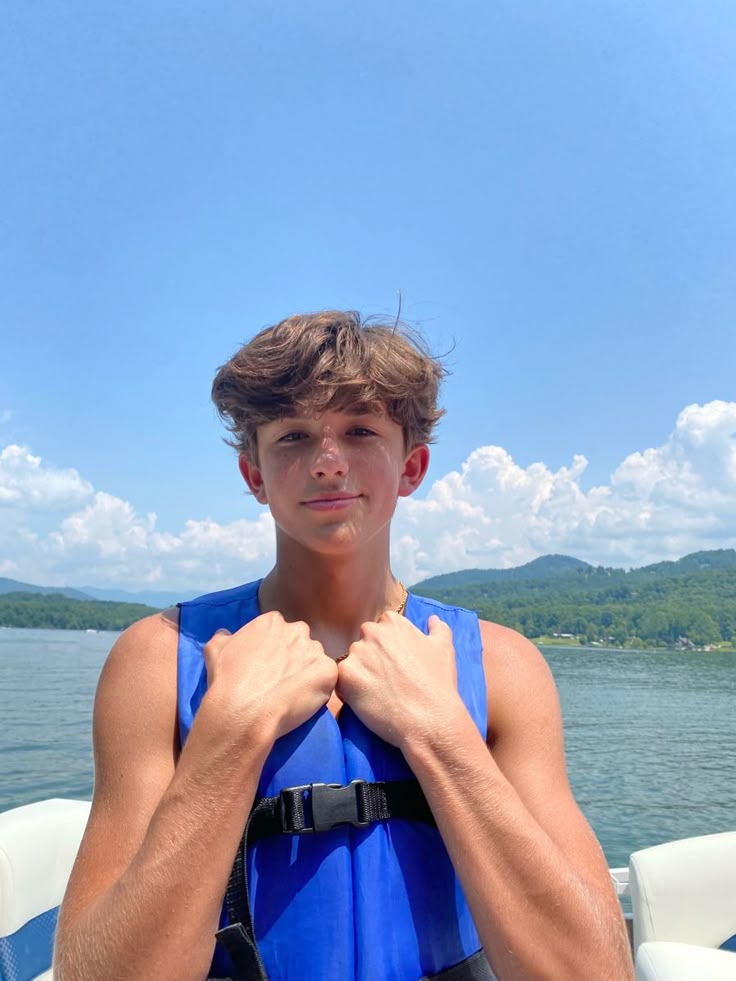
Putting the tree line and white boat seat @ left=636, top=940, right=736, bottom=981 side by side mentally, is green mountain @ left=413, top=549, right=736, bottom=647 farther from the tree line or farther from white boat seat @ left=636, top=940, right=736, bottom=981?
white boat seat @ left=636, top=940, right=736, bottom=981

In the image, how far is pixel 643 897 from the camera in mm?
3828

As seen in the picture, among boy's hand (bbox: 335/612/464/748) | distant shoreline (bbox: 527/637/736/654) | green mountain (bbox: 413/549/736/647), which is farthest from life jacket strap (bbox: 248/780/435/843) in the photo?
distant shoreline (bbox: 527/637/736/654)

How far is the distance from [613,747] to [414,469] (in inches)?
1150

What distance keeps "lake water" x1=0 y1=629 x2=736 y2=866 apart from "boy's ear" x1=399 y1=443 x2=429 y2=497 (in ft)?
46.6

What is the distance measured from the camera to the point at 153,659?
1832 mm

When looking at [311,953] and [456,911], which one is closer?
[311,953]

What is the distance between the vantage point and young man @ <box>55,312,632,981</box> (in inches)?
57.2

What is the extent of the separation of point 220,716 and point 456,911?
2.51ft

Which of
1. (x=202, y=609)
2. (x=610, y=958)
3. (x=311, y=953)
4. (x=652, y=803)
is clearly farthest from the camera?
(x=652, y=803)

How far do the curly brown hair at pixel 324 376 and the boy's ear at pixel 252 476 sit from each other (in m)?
0.03

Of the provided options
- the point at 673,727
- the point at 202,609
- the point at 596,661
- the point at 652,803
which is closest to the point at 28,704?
the point at 652,803

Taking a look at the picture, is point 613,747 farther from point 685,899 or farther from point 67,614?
point 67,614

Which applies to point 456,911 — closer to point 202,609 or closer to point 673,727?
point 202,609

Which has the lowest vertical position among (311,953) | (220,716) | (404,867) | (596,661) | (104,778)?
(596,661)
